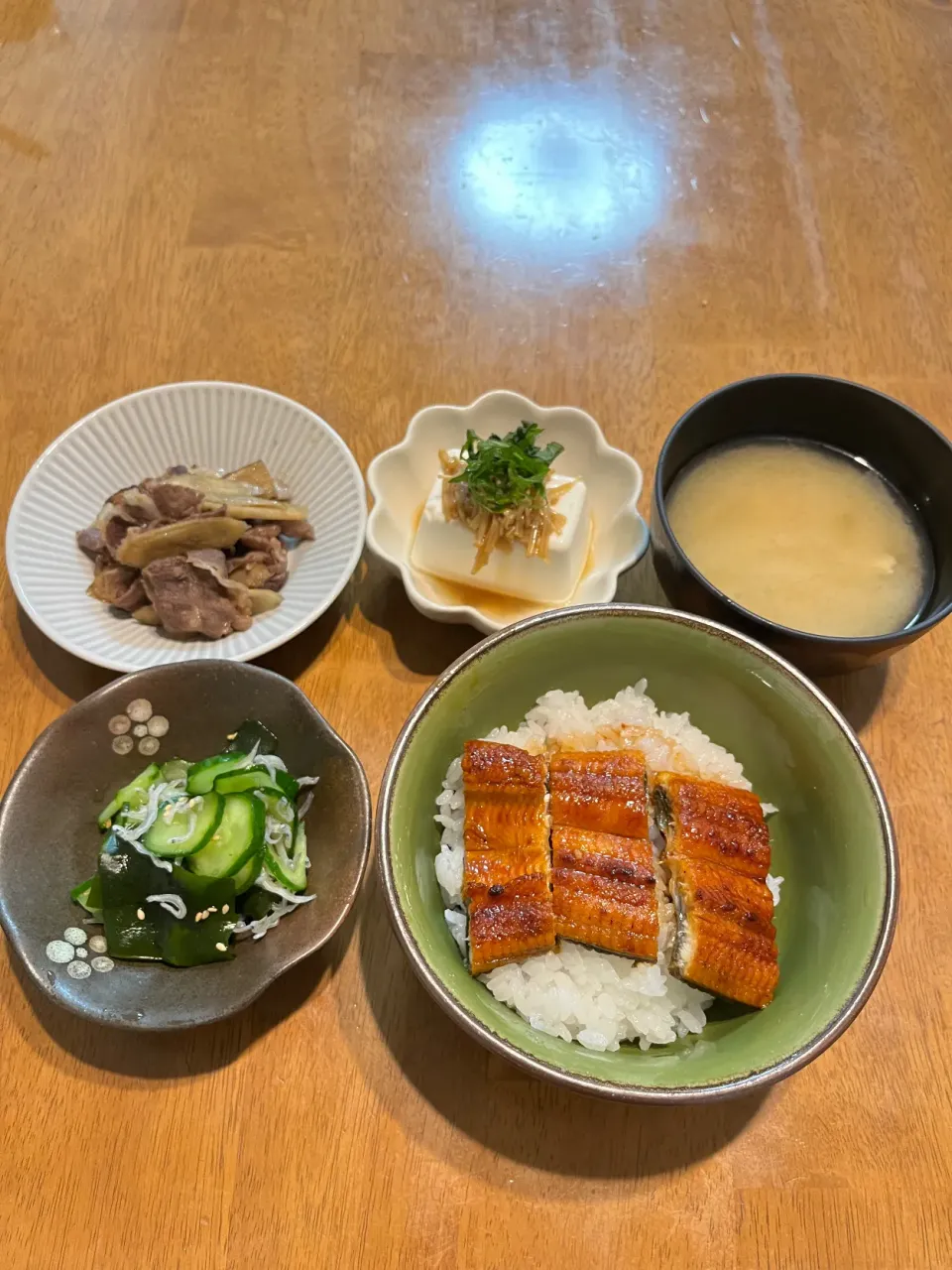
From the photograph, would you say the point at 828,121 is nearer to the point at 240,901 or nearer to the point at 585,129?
the point at 585,129

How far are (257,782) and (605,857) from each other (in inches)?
25.8

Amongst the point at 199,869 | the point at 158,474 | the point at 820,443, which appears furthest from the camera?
the point at 158,474

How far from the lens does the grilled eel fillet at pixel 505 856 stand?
1.39 meters

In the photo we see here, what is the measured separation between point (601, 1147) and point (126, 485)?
1757mm

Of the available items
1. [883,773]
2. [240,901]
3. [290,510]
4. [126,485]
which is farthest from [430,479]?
[883,773]

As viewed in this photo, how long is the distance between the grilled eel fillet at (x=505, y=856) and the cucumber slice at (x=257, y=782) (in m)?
0.38

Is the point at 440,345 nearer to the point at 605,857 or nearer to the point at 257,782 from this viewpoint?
the point at 257,782

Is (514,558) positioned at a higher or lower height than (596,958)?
higher

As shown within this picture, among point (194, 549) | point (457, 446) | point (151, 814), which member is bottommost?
point (151, 814)

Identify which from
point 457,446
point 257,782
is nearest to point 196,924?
point 257,782

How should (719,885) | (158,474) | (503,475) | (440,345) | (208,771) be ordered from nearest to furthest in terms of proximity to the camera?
(719,885), (208,771), (503,475), (158,474), (440,345)

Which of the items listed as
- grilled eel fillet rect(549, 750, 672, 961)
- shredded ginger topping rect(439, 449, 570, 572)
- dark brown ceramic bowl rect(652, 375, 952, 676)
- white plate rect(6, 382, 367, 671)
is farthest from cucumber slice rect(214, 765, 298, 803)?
dark brown ceramic bowl rect(652, 375, 952, 676)

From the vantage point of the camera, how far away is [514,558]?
1.92 meters

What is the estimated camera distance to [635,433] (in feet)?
7.61
